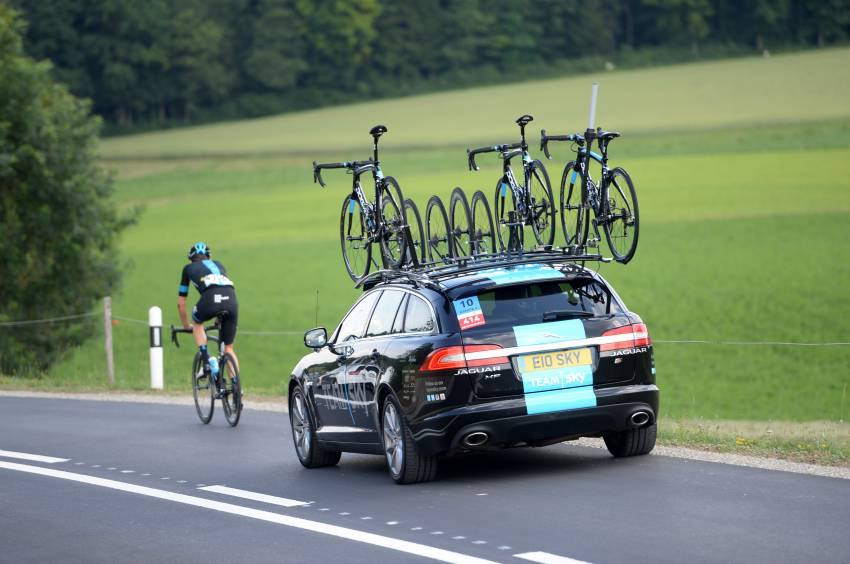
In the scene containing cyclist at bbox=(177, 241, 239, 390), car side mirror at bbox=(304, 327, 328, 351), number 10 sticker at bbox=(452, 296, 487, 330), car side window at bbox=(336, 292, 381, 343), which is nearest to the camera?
number 10 sticker at bbox=(452, 296, 487, 330)

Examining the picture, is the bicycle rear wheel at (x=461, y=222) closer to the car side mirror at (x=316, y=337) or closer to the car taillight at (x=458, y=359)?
the car side mirror at (x=316, y=337)

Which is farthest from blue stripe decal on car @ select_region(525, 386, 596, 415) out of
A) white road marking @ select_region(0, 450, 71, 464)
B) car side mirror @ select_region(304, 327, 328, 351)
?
white road marking @ select_region(0, 450, 71, 464)

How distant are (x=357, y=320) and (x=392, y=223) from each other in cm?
232

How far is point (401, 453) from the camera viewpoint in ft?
38.9

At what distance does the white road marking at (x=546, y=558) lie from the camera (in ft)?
27.3

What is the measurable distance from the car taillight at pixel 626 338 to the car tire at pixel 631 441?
3.23ft

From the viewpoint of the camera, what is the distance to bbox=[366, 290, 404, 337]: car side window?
1257 cm

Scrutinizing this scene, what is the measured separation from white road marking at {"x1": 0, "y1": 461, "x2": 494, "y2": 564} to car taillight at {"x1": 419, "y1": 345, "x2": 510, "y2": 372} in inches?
64.4

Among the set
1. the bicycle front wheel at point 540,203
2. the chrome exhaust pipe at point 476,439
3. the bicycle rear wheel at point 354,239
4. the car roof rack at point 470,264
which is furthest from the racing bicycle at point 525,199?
the chrome exhaust pipe at point 476,439

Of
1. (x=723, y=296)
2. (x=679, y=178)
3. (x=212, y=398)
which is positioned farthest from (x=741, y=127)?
(x=212, y=398)

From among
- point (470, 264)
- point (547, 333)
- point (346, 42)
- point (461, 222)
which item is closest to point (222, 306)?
point (461, 222)

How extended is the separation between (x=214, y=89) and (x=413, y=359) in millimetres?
119099

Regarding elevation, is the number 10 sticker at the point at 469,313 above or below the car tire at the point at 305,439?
above

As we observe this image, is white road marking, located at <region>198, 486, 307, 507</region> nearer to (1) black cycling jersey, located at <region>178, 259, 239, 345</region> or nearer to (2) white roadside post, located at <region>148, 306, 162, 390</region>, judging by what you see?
(1) black cycling jersey, located at <region>178, 259, 239, 345</region>
